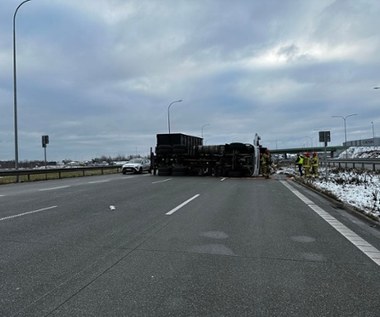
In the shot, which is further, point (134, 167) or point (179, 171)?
point (134, 167)

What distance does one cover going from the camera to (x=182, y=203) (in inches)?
508

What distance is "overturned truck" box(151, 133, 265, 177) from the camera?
30219mm

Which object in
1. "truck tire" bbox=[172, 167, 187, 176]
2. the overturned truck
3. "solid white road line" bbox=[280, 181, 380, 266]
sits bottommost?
"solid white road line" bbox=[280, 181, 380, 266]

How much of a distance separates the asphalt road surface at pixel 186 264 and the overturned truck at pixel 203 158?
19.8m

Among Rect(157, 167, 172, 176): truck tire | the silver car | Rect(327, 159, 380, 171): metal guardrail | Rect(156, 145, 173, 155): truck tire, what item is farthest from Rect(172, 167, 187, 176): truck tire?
Rect(327, 159, 380, 171): metal guardrail

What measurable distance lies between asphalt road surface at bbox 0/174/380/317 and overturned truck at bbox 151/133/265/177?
64.9ft

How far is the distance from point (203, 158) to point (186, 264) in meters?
26.7

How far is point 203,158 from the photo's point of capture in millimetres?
32281

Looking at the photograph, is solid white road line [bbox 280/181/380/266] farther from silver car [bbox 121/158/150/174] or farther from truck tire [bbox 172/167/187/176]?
silver car [bbox 121/158/150/174]

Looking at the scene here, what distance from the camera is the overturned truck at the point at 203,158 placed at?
99.1 ft

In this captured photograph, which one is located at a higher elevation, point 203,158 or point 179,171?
point 203,158

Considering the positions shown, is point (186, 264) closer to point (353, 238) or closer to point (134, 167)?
point (353, 238)

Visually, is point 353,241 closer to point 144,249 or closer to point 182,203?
point 144,249

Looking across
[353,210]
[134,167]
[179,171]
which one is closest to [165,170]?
[179,171]
